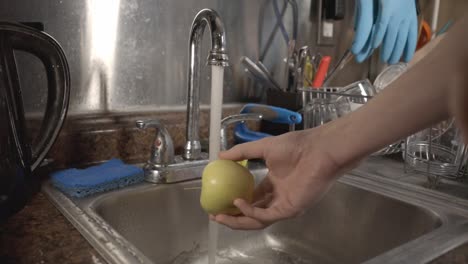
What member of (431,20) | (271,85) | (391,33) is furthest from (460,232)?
(431,20)

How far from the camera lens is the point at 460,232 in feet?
2.11

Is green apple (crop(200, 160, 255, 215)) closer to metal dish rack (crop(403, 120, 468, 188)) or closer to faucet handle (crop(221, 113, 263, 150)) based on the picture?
faucet handle (crop(221, 113, 263, 150))

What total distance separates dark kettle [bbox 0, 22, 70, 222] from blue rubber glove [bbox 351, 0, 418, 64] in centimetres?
91

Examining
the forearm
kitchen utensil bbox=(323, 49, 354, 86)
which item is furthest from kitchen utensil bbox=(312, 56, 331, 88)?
the forearm

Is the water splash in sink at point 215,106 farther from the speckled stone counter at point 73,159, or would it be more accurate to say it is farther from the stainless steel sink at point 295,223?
the speckled stone counter at point 73,159

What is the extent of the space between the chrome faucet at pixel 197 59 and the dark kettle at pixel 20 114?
0.25 metres

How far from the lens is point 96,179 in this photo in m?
0.77

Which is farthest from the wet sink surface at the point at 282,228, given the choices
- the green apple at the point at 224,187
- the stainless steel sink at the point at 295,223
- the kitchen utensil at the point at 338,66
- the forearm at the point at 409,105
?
the kitchen utensil at the point at 338,66

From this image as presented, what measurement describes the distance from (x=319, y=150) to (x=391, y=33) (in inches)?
37.0

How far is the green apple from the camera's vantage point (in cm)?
62

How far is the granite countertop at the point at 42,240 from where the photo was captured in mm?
516

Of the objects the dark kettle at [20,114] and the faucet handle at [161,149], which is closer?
the dark kettle at [20,114]

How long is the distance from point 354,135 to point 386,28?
955 millimetres

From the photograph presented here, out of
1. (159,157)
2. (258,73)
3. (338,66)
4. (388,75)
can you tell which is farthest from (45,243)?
(388,75)
